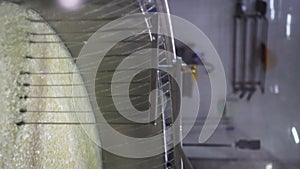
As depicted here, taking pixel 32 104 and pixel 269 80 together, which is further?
pixel 269 80

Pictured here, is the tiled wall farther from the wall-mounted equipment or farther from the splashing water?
the splashing water

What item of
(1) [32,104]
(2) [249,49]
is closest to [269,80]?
(2) [249,49]

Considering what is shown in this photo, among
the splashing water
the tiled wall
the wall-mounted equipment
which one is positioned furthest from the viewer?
the wall-mounted equipment

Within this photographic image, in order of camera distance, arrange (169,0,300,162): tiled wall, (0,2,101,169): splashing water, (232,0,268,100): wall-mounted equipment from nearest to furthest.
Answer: (0,2,101,169): splashing water < (169,0,300,162): tiled wall < (232,0,268,100): wall-mounted equipment

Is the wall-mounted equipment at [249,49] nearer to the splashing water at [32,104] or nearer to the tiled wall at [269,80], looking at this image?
the tiled wall at [269,80]

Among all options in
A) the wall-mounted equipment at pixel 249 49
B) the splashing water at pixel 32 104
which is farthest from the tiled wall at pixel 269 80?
the splashing water at pixel 32 104

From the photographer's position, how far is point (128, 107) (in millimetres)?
1266

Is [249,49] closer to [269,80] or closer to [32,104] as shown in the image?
[269,80]

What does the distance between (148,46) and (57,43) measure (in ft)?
1.02

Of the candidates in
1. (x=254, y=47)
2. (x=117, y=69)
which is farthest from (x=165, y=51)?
(x=254, y=47)

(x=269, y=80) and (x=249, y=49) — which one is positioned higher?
(x=249, y=49)

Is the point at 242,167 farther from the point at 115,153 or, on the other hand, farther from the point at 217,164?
the point at 115,153

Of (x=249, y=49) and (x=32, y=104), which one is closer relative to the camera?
(x=32, y=104)

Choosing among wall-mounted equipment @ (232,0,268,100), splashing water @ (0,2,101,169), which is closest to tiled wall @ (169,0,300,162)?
wall-mounted equipment @ (232,0,268,100)
